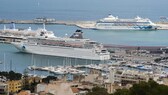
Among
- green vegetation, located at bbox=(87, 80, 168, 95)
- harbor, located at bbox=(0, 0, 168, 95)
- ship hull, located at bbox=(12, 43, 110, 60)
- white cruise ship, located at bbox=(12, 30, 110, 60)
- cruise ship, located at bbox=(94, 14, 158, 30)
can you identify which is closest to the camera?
green vegetation, located at bbox=(87, 80, 168, 95)

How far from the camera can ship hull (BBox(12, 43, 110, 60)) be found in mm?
19984

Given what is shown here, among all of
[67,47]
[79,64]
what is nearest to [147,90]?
[79,64]

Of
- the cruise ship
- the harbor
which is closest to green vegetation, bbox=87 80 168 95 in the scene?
the harbor

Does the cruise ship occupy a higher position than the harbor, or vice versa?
the cruise ship

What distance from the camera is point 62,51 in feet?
68.3

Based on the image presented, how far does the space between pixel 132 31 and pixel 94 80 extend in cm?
2192

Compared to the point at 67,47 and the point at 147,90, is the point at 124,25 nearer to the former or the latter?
the point at 67,47

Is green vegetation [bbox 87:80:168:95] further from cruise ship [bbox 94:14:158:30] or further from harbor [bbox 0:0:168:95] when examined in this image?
cruise ship [bbox 94:14:158:30]

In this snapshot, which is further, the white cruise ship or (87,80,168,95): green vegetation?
the white cruise ship

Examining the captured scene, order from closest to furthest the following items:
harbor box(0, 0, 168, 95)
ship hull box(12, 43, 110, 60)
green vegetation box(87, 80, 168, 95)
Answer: green vegetation box(87, 80, 168, 95) < harbor box(0, 0, 168, 95) < ship hull box(12, 43, 110, 60)

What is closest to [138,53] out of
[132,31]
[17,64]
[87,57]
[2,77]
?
[87,57]

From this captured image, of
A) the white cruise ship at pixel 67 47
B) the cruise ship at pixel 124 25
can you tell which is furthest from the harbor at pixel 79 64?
the cruise ship at pixel 124 25

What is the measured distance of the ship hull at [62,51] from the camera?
1998 centimetres

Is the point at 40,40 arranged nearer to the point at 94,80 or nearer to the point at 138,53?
the point at 138,53
